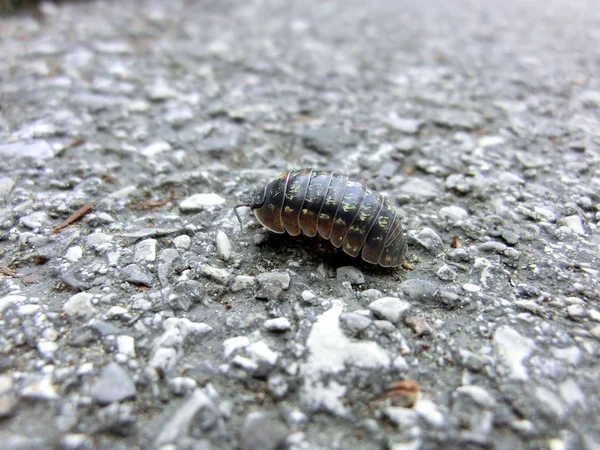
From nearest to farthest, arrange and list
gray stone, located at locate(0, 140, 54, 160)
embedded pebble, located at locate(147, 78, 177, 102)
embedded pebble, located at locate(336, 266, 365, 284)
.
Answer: embedded pebble, located at locate(336, 266, 365, 284) < gray stone, located at locate(0, 140, 54, 160) < embedded pebble, located at locate(147, 78, 177, 102)

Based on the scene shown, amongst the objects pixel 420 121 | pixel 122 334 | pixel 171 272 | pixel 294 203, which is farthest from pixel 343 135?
pixel 122 334

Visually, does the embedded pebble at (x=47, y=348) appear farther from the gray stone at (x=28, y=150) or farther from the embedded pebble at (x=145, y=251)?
the gray stone at (x=28, y=150)

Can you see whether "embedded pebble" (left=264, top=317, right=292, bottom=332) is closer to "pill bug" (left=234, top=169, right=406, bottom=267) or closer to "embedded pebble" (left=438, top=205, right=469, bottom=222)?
"pill bug" (left=234, top=169, right=406, bottom=267)

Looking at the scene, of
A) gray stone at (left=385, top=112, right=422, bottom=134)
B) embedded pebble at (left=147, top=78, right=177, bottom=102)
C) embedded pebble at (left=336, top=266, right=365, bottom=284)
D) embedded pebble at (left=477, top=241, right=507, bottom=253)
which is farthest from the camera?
embedded pebble at (left=147, top=78, right=177, bottom=102)

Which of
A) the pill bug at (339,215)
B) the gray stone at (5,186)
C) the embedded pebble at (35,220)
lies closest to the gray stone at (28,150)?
the gray stone at (5,186)

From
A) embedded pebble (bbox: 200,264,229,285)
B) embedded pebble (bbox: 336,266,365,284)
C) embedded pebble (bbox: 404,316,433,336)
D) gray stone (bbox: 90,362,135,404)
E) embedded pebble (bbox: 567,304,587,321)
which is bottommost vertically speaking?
gray stone (bbox: 90,362,135,404)

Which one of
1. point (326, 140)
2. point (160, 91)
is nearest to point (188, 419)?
point (326, 140)

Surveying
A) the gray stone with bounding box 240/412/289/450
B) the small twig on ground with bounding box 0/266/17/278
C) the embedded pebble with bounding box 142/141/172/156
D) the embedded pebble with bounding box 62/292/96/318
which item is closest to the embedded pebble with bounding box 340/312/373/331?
the gray stone with bounding box 240/412/289/450

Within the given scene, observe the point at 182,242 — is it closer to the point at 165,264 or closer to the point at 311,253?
the point at 165,264
